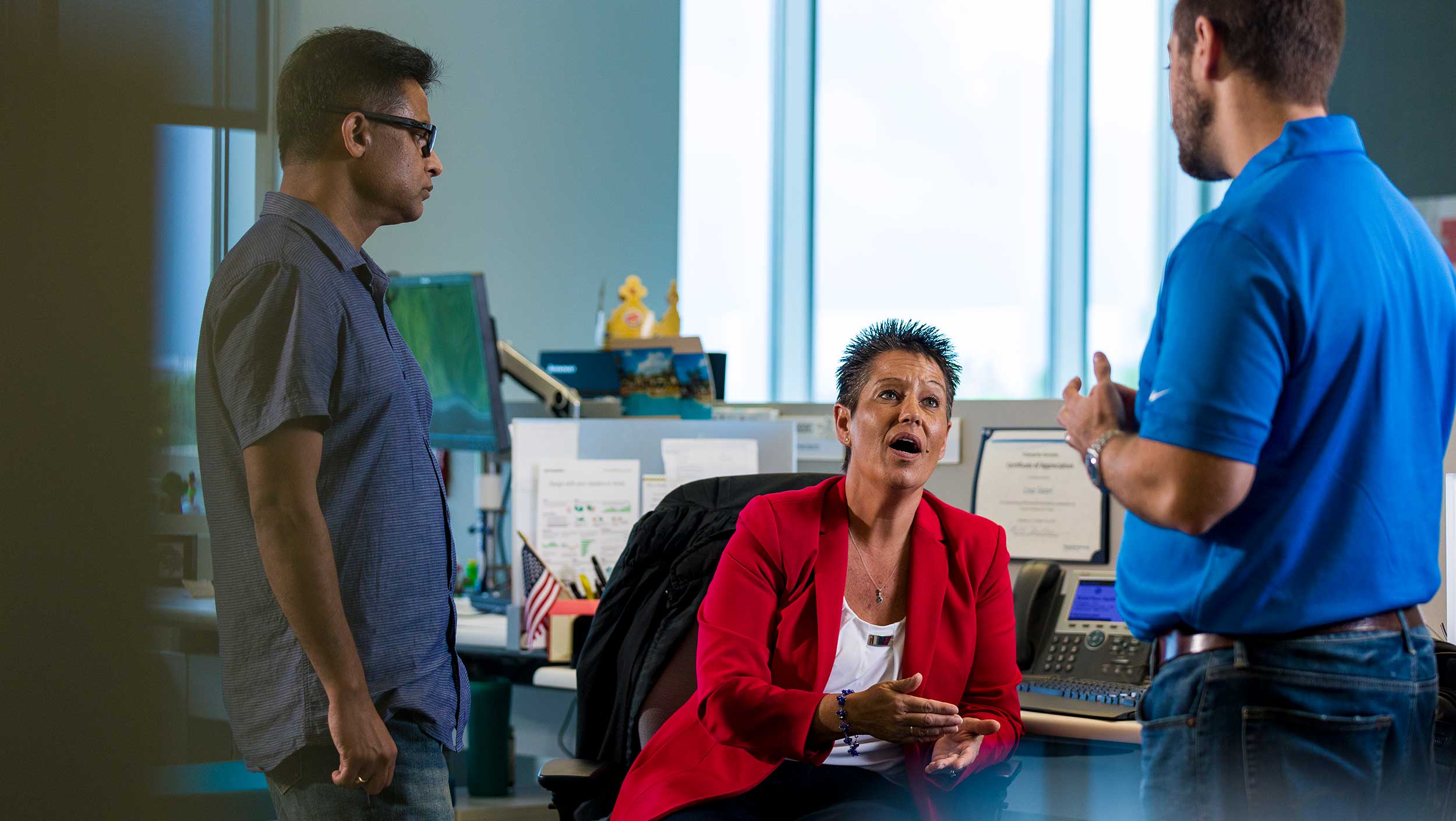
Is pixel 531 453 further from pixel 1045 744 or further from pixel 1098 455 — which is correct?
pixel 1098 455

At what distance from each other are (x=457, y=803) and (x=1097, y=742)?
1.60m

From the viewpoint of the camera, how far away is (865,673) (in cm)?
152

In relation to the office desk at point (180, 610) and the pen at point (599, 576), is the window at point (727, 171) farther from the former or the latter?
the office desk at point (180, 610)

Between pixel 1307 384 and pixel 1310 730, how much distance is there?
0.87 ft

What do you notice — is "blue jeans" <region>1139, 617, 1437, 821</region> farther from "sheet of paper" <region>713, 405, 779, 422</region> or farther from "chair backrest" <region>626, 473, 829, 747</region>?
"sheet of paper" <region>713, 405, 779, 422</region>

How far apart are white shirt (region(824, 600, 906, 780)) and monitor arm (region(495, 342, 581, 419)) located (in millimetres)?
1181

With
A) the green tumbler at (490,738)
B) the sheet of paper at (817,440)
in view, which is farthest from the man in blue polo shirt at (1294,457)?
the green tumbler at (490,738)

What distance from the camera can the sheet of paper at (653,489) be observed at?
2.29 m

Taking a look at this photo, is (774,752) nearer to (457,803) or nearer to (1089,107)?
(457,803)

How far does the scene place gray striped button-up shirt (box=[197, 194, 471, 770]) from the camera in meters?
0.75

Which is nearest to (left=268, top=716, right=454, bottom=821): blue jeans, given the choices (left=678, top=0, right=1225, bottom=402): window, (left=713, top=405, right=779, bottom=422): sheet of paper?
(left=713, top=405, right=779, bottom=422): sheet of paper

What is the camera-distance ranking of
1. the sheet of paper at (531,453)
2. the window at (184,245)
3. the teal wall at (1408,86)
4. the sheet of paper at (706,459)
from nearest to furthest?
1. the window at (184,245)
2. the sheet of paper at (706,459)
3. the sheet of paper at (531,453)
4. the teal wall at (1408,86)

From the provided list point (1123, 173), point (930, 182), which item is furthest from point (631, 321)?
point (1123, 173)

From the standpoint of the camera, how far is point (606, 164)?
303 centimetres
